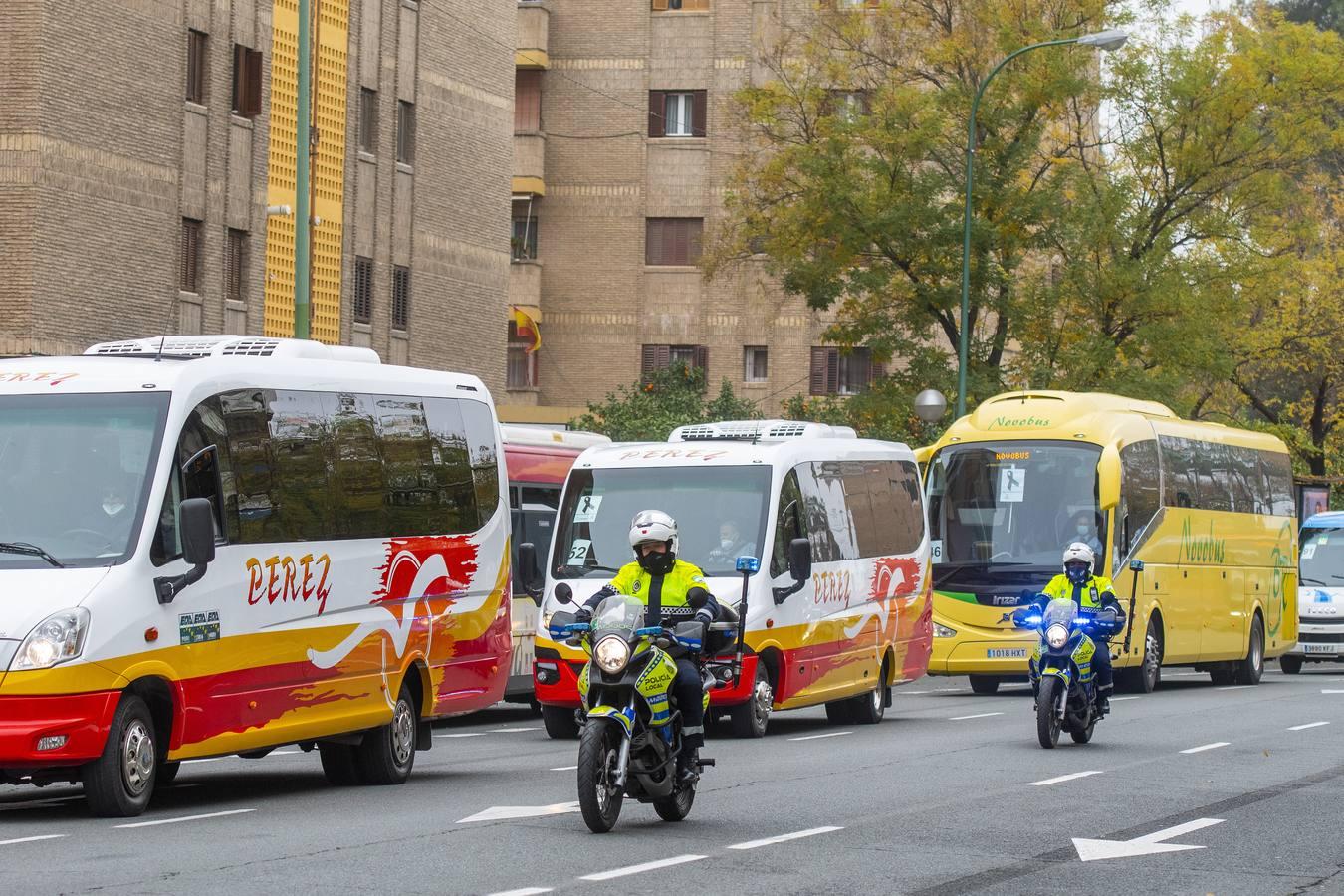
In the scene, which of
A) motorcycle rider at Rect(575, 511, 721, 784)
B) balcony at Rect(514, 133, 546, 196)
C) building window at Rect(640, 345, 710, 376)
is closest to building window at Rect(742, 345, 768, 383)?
building window at Rect(640, 345, 710, 376)

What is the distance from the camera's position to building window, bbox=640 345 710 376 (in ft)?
192

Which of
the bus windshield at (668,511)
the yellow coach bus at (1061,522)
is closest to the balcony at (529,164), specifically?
the yellow coach bus at (1061,522)

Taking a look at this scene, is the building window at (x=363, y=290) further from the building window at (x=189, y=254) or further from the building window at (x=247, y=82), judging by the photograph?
the building window at (x=189, y=254)

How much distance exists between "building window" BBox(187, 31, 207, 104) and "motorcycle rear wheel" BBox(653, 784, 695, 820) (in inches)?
964

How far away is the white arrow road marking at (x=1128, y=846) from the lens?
11.5 meters

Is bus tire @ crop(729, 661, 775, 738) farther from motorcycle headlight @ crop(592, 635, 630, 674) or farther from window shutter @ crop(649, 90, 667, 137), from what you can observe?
window shutter @ crop(649, 90, 667, 137)

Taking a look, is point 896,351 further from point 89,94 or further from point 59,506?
point 59,506

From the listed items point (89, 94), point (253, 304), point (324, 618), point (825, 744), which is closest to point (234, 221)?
point (253, 304)

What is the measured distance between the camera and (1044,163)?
132 ft

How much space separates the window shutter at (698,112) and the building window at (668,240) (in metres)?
2.23

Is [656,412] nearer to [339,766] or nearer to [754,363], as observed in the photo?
[754,363]

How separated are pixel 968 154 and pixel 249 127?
37.3 ft

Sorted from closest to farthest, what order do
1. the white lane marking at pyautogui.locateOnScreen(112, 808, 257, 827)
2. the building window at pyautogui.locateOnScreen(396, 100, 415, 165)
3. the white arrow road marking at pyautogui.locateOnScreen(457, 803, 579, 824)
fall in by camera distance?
the white lane marking at pyautogui.locateOnScreen(112, 808, 257, 827) → the white arrow road marking at pyautogui.locateOnScreen(457, 803, 579, 824) → the building window at pyautogui.locateOnScreen(396, 100, 415, 165)

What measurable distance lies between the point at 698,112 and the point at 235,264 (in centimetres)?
2389
